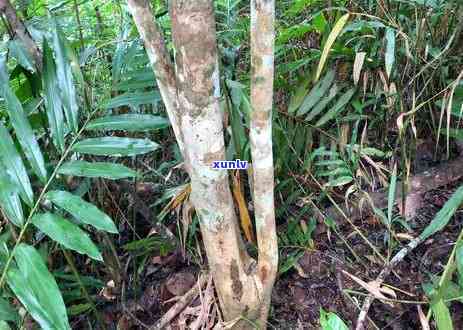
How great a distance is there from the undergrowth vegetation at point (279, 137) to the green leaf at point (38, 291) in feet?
0.63

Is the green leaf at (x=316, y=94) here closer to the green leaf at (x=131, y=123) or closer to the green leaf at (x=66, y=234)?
the green leaf at (x=131, y=123)

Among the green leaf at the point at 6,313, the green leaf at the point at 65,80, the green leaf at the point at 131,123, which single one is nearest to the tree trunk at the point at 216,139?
the green leaf at the point at 131,123

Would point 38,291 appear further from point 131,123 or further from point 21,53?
point 21,53

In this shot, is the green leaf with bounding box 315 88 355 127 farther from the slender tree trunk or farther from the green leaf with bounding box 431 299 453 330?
the slender tree trunk

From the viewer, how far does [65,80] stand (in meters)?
0.92

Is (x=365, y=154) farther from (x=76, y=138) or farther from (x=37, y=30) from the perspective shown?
(x=37, y=30)

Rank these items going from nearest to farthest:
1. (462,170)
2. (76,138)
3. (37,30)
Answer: (76,138), (37,30), (462,170)

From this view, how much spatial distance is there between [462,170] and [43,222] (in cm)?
104

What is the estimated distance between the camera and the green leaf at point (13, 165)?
2.66 ft

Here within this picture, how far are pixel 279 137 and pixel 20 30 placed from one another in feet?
2.05

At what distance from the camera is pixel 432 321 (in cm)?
96

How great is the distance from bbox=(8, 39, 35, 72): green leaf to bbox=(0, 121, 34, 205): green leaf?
0.59 ft

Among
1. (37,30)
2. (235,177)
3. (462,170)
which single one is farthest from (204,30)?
(462,170)

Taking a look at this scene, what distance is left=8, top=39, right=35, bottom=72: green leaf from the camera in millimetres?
901
